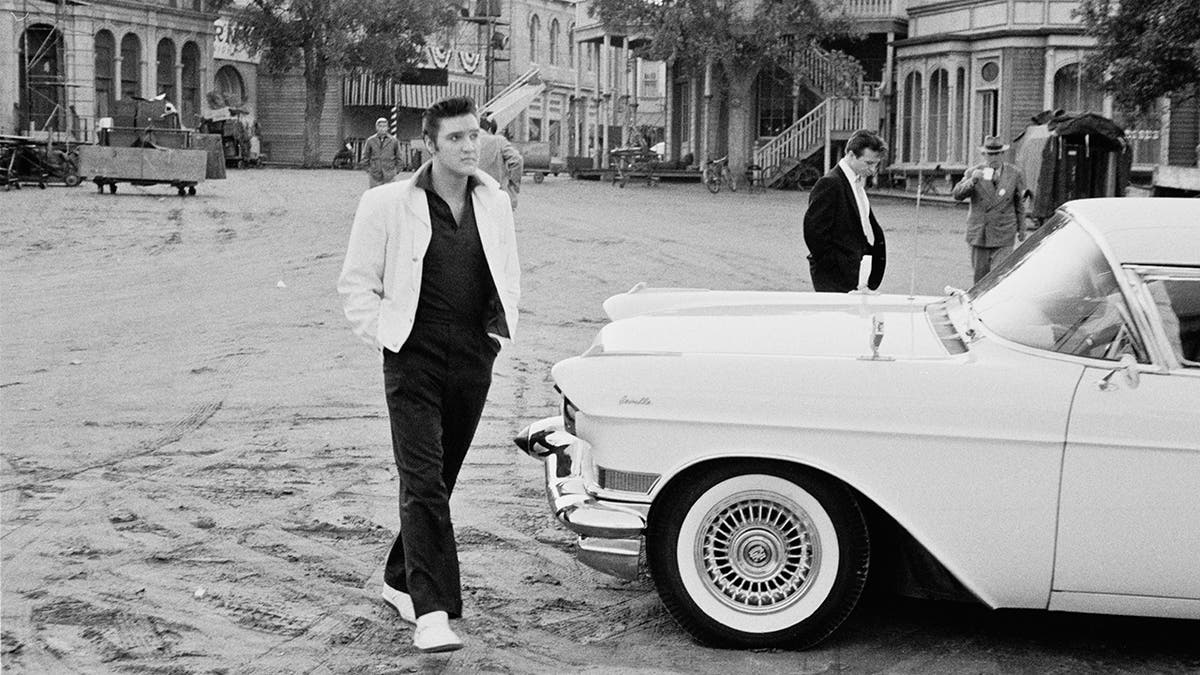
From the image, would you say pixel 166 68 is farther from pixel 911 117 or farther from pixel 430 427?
pixel 430 427

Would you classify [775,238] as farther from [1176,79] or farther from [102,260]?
[102,260]

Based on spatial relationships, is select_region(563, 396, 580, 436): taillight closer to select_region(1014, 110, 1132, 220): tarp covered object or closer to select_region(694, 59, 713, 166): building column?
select_region(1014, 110, 1132, 220): tarp covered object

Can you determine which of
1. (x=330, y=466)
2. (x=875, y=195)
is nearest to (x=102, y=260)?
(x=330, y=466)

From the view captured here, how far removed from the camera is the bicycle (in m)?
40.0

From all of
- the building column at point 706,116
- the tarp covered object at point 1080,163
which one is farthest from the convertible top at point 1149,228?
the building column at point 706,116

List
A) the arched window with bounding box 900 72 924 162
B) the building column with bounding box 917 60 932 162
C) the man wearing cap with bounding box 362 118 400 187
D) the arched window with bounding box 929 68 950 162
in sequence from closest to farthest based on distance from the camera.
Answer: the man wearing cap with bounding box 362 118 400 187, the arched window with bounding box 929 68 950 162, the building column with bounding box 917 60 932 162, the arched window with bounding box 900 72 924 162

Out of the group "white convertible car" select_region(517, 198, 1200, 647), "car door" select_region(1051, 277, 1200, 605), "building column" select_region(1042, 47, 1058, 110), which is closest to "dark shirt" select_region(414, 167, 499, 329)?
"white convertible car" select_region(517, 198, 1200, 647)

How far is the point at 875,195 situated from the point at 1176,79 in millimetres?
14744

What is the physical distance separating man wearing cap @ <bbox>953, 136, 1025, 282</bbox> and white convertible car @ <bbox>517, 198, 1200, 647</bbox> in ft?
28.8

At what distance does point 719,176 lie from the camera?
40562mm

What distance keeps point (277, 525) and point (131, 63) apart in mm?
52854

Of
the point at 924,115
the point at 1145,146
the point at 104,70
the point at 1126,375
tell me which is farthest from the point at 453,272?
the point at 104,70

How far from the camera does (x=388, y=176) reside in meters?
26.6

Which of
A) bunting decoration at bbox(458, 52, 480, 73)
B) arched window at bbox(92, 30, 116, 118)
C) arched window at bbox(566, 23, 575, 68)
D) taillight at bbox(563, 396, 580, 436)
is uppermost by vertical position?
arched window at bbox(566, 23, 575, 68)
